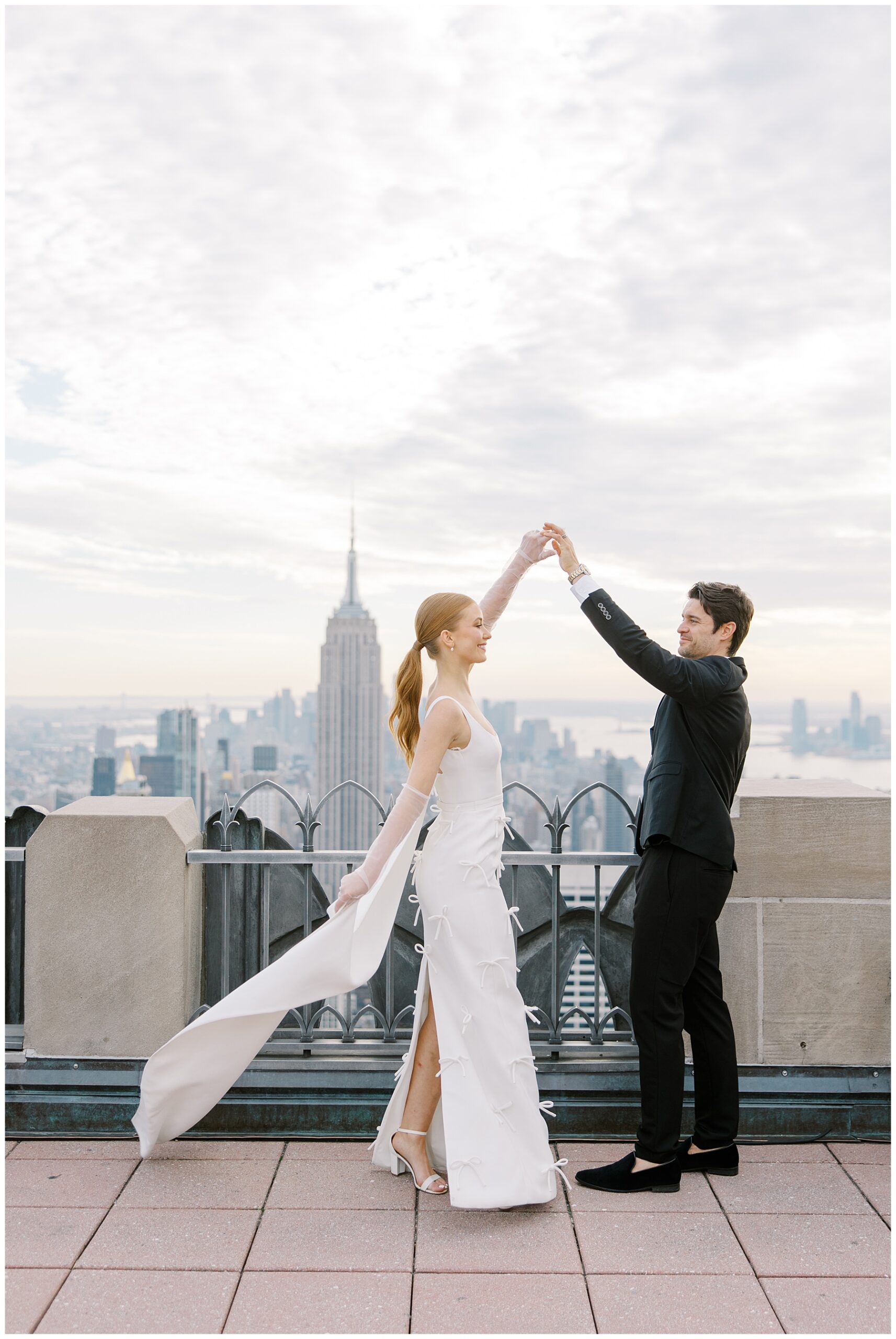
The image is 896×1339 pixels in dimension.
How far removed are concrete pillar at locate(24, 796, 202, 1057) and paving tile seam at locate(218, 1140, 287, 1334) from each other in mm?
681

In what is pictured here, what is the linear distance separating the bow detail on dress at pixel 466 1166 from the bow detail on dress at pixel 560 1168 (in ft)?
0.82

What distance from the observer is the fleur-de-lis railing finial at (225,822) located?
4.18 meters

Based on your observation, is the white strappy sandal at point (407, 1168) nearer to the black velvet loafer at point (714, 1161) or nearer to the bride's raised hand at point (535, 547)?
the black velvet loafer at point (714, 1161)

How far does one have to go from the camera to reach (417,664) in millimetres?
3713

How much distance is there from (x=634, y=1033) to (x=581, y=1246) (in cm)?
77

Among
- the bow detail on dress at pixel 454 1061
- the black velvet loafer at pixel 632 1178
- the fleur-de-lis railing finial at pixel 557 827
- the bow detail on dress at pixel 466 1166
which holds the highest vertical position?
the fleur-de-lis railing finial at pixel 557 827

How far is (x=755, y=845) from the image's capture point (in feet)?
13.6

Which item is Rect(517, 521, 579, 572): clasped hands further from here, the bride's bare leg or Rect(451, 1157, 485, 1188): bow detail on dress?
Rect(451, 1157, 485, 1188): bow detail on dress

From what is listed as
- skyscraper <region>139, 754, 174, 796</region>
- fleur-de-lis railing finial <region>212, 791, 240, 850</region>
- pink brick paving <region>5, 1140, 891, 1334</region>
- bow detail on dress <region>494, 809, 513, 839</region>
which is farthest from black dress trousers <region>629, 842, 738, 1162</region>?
skyscraper <region>139, 754, 174, 796</region>

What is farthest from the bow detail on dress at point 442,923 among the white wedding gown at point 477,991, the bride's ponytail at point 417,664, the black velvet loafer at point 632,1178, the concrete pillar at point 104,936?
the concrete pillar at point 104,936

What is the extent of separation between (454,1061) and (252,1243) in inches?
34.1

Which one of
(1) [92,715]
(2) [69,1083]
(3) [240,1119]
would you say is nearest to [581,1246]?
(3) [240,1119]

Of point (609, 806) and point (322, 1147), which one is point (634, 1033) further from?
point (322, 1147)

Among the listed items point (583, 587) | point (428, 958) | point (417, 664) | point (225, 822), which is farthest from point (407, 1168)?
point (583, 587)
